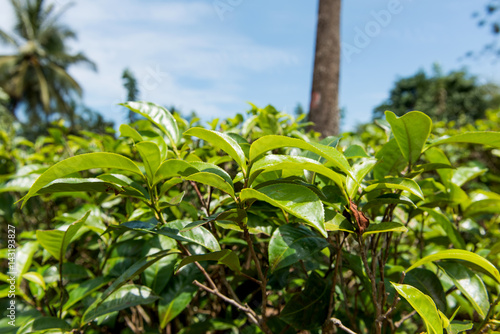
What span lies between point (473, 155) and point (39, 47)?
3393 centimetres

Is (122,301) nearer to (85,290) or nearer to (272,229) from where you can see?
(85,290)

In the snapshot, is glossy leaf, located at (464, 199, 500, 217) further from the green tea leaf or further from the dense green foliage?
the green tea leaf

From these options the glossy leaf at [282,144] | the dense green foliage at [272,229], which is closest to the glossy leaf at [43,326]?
the dense green foliage at [272,229]

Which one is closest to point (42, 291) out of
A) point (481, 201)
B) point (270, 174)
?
point (270, 174)

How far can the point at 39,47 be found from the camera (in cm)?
2830

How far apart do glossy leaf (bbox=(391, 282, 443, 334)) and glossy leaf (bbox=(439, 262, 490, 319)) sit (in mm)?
246

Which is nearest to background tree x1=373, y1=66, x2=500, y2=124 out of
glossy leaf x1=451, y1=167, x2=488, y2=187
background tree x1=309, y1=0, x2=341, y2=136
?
background tree x1=309, y1=0, x2=341, y2=136

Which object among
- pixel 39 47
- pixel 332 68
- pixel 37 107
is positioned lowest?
pixel 37 107

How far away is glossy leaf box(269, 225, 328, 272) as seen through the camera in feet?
2.44

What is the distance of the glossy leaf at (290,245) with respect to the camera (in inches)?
29.3

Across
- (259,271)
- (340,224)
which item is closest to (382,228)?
(340,224)

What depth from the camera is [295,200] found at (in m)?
0.64

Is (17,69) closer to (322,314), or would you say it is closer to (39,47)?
(39,47)

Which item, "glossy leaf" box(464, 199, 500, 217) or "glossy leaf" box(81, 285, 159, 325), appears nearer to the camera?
"glossy leaf" box(81, 285, 159, 325)
